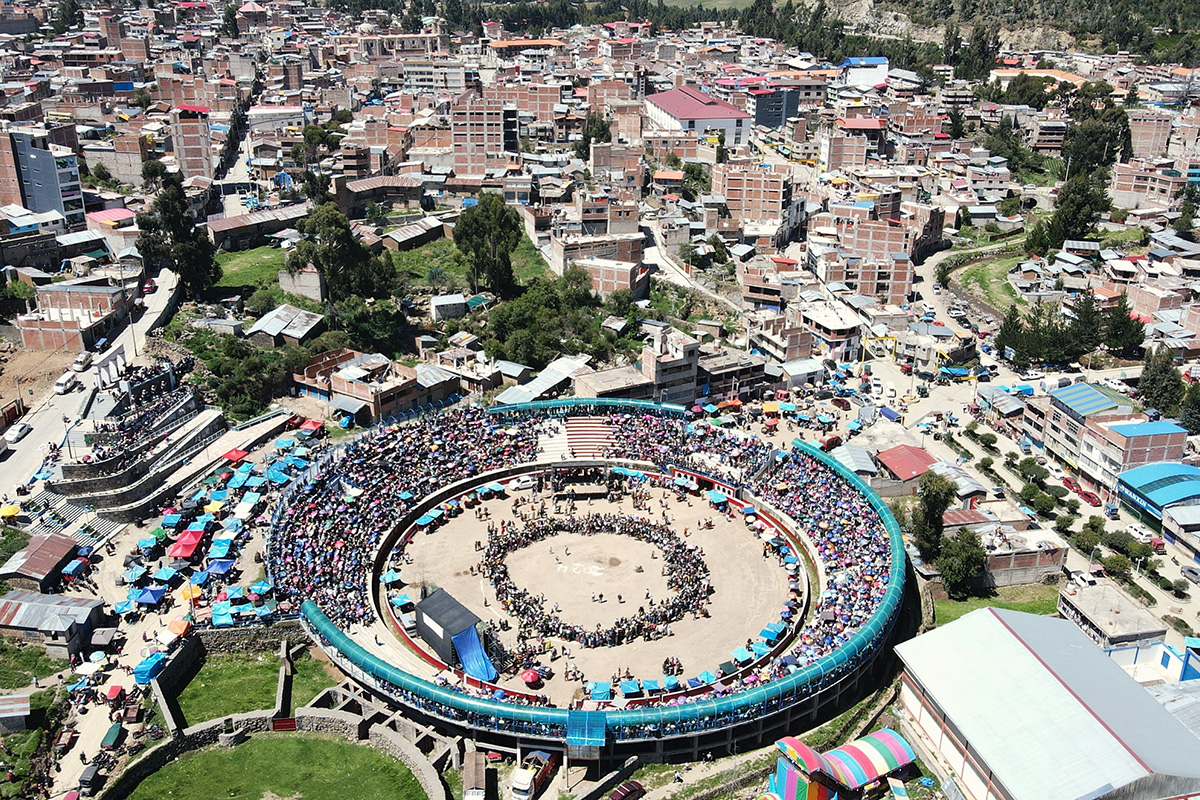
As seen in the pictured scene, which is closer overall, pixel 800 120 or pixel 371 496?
pixel 371 496

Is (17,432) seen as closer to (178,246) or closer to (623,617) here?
(178,246)

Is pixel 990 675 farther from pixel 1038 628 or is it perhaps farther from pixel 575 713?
pixel 575 713

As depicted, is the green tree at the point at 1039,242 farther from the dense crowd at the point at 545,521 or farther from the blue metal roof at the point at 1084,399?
the dense crowd at the point at 545,521

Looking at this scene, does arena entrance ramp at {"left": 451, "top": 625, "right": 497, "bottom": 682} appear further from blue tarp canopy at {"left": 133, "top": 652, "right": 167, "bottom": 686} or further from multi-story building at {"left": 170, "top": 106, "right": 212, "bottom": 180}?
multi-story building at {"left": 170, "top": 106, "right": 212, "bottom": 180}

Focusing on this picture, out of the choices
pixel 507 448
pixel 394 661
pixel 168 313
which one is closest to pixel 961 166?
pixel 507 448

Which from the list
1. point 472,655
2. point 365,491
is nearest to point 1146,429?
point 472,655
